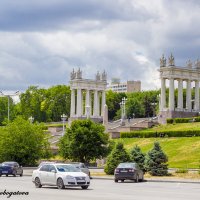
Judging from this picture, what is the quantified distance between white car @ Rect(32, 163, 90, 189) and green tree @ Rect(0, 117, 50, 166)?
35891 millimetres

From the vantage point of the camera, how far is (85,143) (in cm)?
6506

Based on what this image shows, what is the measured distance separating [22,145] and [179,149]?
18.1 m

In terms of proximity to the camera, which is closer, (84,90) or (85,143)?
(85,143)

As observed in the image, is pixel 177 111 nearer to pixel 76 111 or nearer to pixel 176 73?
pixel 176 73

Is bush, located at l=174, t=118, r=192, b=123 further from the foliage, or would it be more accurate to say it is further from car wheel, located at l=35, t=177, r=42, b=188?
car wheel, located at l=35, t=177, r=42, b=188

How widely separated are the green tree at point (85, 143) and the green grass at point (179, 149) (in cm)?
248

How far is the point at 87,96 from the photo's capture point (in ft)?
412

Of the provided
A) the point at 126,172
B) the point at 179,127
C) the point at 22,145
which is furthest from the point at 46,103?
the point at 126,172

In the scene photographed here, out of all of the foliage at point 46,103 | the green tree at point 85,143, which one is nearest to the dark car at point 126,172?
the green tree at point 85,143

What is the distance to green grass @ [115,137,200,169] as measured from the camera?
204 ft

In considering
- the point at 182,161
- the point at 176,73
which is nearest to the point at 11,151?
the point at 182,161

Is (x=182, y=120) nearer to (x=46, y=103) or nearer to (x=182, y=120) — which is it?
(x=182, y=120)

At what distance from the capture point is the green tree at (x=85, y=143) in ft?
213

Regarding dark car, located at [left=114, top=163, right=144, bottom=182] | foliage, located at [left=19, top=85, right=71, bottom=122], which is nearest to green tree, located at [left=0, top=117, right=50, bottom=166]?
dark car, located at [left=114, top=163, right=144, bottom=182]
